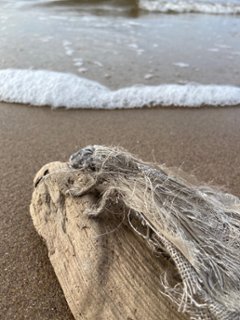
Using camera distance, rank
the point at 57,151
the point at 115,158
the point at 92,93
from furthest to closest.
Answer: the point at 92,93 < the point at 57,151 < the point at 115,158

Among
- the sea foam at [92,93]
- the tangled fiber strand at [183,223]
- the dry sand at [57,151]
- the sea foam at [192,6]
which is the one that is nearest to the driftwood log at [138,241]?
the tangled fiber strand at [183,223]

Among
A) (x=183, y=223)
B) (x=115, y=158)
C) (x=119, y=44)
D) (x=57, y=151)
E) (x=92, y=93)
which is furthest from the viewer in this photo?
(x=119, y=44)

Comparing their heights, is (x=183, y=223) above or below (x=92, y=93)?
above

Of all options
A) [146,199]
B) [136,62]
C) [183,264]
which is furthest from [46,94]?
[183,264]

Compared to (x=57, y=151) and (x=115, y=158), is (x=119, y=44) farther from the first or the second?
(x=115, y=158)

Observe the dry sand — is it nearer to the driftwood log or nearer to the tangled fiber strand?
the driftwood log

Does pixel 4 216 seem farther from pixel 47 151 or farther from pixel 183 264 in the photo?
pixel 183 264

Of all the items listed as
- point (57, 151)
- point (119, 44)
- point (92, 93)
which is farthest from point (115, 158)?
point (119, 44)
